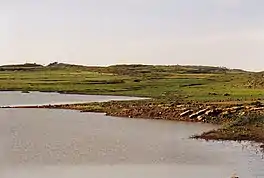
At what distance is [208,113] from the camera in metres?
60.2

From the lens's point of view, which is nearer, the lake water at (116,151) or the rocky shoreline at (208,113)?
the lake water at (116,151)

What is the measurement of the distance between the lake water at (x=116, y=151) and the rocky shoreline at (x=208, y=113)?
2.52 metres

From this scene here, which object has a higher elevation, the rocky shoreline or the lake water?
the rocky shoreline

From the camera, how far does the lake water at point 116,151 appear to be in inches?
1294

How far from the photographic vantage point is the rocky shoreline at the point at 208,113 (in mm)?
47281

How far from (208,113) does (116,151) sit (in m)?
21.9

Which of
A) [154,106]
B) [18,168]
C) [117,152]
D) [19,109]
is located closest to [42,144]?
[117,152]

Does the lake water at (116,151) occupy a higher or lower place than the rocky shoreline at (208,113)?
lower

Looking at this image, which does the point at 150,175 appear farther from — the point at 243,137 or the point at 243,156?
the point at 243,137

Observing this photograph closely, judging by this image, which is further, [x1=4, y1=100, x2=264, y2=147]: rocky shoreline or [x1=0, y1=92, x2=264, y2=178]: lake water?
[x1=4, y1=100, x2=264, y2=147]: rocky shoreline

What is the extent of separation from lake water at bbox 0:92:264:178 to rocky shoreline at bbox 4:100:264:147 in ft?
8.27

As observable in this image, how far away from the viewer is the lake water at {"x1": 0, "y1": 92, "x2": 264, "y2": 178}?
32.9 meters

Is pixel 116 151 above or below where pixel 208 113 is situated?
below

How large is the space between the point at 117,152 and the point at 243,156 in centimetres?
857
